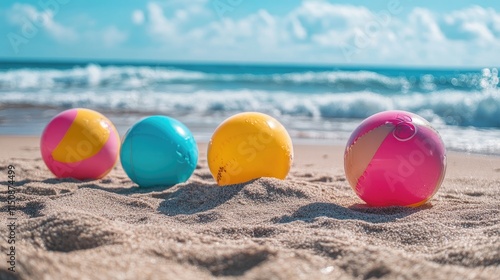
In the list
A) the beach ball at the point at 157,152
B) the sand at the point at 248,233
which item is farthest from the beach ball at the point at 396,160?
the beach ball at the point at 157,152

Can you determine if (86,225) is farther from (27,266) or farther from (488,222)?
(488,222)

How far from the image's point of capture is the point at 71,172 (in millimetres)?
6535

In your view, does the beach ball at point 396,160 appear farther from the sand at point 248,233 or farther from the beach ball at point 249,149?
the beach ball at point 249,149

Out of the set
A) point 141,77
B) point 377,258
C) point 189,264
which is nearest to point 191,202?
point 189,264

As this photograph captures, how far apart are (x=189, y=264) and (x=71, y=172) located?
367cm

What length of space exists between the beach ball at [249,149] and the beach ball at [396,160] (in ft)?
2.72

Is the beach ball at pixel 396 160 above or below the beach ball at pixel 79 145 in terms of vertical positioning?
above

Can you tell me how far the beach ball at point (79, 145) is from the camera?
6.42 meters

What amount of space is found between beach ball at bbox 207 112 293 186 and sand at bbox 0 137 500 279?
244 mm

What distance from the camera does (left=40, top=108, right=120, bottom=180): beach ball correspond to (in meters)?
6.42

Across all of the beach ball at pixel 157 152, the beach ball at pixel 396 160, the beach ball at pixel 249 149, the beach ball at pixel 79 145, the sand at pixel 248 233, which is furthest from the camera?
the beach ball at pixel 79 145

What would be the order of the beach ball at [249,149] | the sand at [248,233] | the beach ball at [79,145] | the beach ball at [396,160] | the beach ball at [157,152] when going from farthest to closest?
the beach ball at [79,145] → the beach ball at [157,152] → the beach ball at [249,149] → the beach ball at [396,160] → the sand at [248,233]

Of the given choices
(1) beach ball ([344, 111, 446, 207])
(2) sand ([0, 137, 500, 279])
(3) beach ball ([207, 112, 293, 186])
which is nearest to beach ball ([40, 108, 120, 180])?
(2) sand ([0, 137, 500, 279])

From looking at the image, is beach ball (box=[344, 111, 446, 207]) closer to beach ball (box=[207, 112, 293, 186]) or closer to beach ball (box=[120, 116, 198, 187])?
beach ball (box=[207, 112, 293, 186])
